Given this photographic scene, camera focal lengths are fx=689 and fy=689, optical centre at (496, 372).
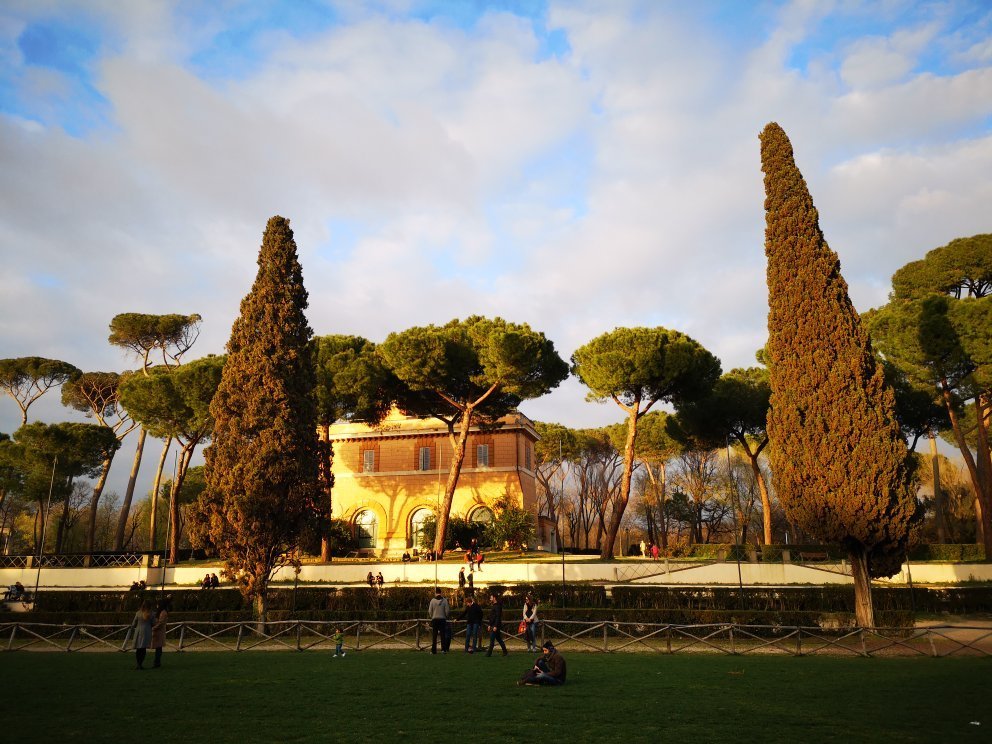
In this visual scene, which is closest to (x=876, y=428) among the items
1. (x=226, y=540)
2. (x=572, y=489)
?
(x=226, y=540)

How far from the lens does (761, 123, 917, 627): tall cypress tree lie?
1602cm

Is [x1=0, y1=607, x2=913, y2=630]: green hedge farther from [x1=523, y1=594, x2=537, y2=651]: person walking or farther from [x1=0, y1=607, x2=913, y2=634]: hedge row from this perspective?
[x1=523, y1=594, x2=537, y2=651]: person walking

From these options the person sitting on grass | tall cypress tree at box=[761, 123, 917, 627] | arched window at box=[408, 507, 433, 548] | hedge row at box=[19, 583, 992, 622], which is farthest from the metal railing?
arched window at box=[408, 507, 433, 548]

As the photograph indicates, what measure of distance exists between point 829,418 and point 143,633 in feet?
50.2

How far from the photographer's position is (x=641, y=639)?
14.5 m

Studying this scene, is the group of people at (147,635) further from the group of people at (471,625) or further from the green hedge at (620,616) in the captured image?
the group of people at (471,625)

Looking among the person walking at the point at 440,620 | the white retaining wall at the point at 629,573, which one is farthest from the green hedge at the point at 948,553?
the person walking at the point at 440,620

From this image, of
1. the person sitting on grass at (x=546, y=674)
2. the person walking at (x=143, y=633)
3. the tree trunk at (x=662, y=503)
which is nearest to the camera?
the person sitting on grass at (x=546, y=674)

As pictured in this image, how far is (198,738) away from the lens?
6.24 m

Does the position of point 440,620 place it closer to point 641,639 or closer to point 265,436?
point 641,639

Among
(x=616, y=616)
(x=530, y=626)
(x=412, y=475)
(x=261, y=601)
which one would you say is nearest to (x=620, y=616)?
(x=616, y=616)

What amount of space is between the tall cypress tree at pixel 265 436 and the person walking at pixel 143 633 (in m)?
6.98

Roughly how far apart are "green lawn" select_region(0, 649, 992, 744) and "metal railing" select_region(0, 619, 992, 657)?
162 cm

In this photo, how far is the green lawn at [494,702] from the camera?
646 cm
